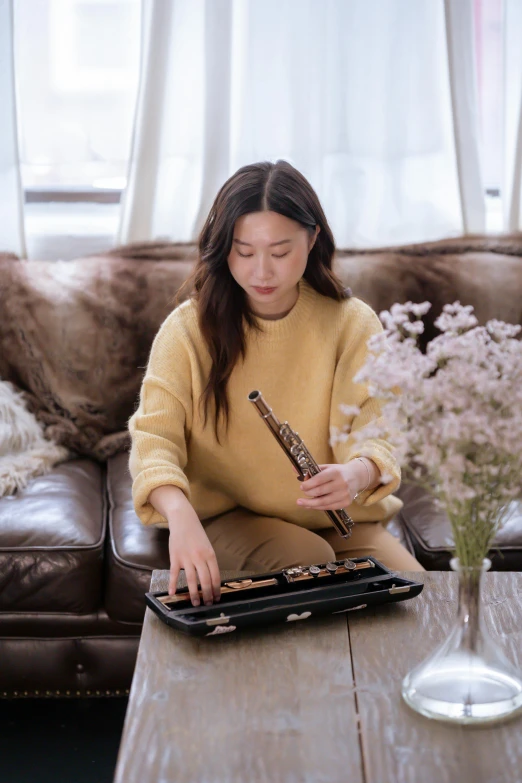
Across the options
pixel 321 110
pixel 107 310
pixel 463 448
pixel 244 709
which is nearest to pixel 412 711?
pixel 244 709

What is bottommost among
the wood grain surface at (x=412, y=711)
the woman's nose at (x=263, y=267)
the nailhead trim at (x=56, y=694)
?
the nailhead trim at (x=56, y=694)

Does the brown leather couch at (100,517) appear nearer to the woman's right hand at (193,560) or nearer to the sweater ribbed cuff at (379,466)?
the sweater ribbed cuff at (379,466)

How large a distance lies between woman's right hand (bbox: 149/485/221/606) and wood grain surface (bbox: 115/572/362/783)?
3.0 inches

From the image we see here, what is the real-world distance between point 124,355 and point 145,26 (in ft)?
3.30

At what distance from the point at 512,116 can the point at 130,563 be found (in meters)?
1.88

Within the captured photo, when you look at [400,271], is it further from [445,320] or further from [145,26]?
[445,320]

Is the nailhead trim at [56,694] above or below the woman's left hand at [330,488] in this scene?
below

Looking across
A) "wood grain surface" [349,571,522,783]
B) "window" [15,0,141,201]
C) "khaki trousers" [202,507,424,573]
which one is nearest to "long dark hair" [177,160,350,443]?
A: "khaki trousers" [202,507,424,573]

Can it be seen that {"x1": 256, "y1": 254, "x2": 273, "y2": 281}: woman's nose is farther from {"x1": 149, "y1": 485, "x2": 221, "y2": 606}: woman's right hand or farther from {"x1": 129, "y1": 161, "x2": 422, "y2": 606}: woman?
{"x1": 149, "y1": 485, "x2": 221, "y2": 606}: woman's right hand

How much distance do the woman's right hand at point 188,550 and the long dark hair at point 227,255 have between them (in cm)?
30

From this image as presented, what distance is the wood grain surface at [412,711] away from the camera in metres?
0.93

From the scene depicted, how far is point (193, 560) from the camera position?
130cm

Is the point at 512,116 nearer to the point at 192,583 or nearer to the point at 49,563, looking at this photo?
the point at 49,563

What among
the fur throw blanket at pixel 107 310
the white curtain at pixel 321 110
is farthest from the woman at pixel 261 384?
Answer: the white curtain at pixel 321 110
